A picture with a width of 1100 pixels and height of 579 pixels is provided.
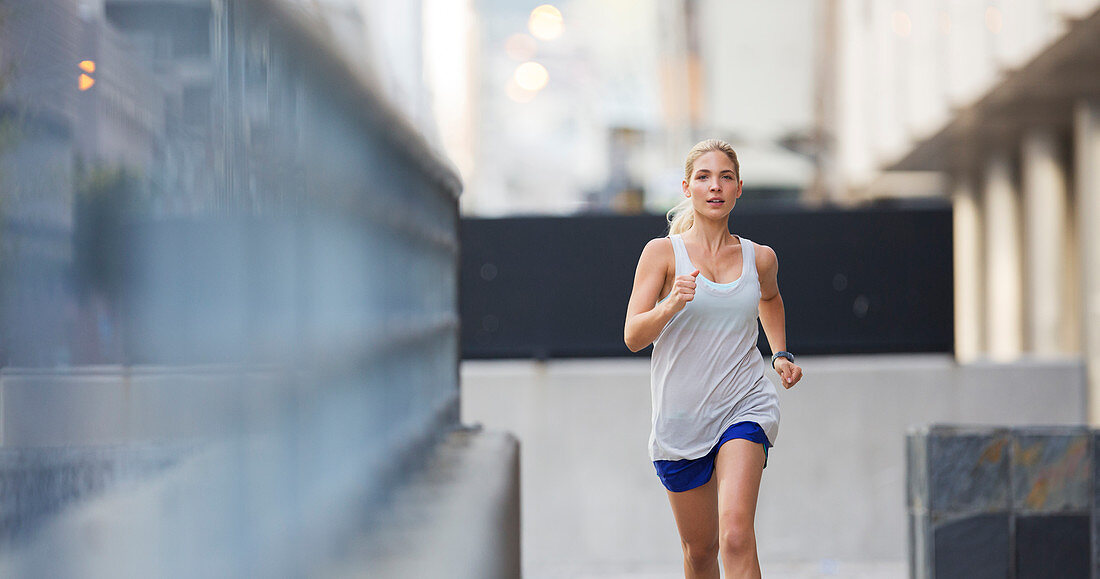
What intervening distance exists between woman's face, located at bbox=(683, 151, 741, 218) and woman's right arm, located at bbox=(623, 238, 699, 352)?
0.11 metres

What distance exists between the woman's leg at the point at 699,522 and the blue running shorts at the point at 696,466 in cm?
1

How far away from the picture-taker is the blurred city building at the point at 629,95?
26891 mm

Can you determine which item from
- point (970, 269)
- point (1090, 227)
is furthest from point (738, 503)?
point (970, 269)

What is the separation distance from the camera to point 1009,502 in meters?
4.17

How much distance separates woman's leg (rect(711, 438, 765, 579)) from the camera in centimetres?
205

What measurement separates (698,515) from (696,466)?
0.09 m

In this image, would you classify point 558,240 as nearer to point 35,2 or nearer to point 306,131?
point 306,131

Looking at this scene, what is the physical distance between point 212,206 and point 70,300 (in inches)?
10.8

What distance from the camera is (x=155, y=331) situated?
0.85 metres

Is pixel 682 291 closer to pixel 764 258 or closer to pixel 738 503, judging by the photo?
pixel 764 258

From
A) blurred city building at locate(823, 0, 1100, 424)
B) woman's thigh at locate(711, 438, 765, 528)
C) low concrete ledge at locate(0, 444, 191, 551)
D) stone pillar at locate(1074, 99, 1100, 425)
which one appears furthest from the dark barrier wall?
stone pillar at locate(1074, 99, 1100, 425)

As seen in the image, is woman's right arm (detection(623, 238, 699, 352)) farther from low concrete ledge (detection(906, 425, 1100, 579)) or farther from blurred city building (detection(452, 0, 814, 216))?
blurred city building (detection(452, 0, 814, 216))

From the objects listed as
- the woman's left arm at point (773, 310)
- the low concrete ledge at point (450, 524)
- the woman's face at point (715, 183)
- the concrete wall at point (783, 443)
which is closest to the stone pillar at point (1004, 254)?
the concrete wall at point (783, 443)

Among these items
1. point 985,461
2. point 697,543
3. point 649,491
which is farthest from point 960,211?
point 697,543
